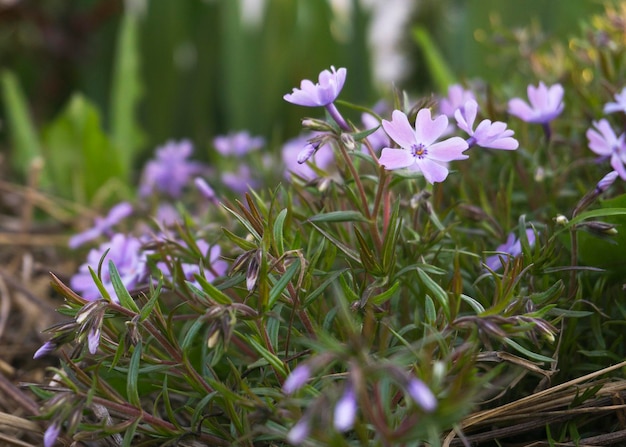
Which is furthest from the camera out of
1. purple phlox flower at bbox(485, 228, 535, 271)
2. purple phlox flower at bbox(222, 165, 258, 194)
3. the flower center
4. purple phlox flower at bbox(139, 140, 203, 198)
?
purple phlox flower at bbox(139, 140, 203, 198)

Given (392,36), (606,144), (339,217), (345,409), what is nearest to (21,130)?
(339,217)

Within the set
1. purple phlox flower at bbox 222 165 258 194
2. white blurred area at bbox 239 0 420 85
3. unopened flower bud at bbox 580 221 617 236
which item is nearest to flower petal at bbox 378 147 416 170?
unopened flower bud at bbox 580 221 617 236

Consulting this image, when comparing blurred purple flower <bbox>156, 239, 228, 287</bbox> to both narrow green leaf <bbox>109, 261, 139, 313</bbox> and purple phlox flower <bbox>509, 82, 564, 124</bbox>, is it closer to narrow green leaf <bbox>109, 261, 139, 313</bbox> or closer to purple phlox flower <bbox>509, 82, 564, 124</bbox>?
narrow green leaf <bbox>109, 261, 139, 313</bbox>

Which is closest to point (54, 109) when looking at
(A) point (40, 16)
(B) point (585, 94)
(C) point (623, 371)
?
(A) point (40, 16)

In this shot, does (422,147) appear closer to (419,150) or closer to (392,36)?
(419,150)

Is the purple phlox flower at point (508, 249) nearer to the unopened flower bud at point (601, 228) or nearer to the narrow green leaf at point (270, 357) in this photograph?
the unopened flower bud at point (601, 228)
